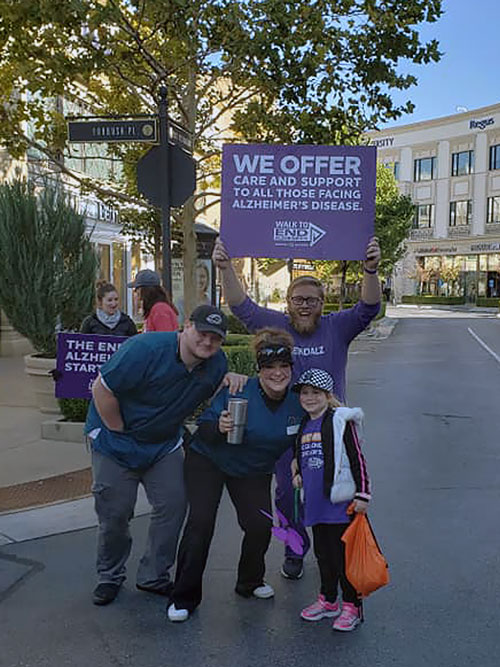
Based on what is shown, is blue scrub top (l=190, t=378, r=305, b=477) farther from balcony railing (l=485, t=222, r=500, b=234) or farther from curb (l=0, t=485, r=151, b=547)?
balcony railing (l=485, t=222, r=500, b=234)

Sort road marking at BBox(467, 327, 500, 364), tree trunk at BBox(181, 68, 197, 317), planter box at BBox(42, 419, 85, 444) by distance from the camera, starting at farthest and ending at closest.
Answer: road marking at BBox(467, 327, 500, 364)
tree trunk at BBox(181, 68, 197, 317)
planter box at BBox(42, 419, 85, 444)

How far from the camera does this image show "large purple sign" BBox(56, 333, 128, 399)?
20.5ft

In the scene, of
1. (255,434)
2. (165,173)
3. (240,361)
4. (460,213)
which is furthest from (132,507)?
(460,213)

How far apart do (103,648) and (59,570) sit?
98 centimetres

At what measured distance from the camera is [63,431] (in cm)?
712

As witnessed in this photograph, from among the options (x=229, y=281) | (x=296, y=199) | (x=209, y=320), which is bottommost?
(x=209, y=320)

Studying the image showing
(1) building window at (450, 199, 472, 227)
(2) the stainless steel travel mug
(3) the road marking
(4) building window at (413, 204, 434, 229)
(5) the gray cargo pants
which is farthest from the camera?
(4) building window at (413, 204, 434, 229)

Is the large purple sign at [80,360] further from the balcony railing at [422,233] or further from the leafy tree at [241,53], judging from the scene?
the balcony railing at [422,233]

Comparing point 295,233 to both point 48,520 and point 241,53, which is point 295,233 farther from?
point 241,53

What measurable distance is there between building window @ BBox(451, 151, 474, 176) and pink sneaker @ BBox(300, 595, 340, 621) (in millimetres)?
58119

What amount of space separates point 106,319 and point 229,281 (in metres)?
3.05

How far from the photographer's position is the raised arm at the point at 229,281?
157 inches

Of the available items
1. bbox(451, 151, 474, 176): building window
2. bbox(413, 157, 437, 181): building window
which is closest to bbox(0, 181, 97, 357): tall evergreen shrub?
bbox(451, 151, 474, 176): building window

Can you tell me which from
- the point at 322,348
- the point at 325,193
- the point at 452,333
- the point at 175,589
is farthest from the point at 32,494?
the point at 452,333
